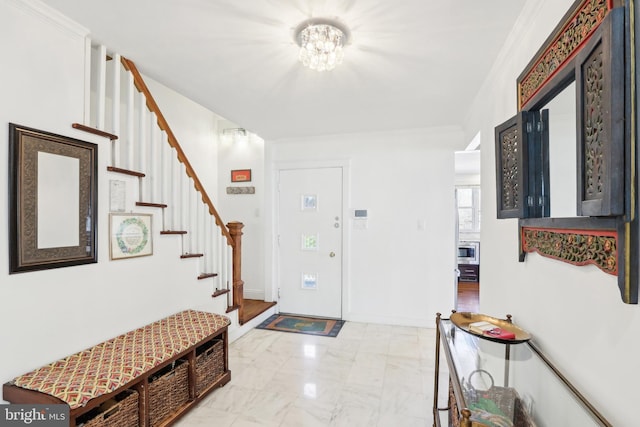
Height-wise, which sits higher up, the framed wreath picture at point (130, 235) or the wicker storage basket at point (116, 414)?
the framed wreath picture at point (130, 235)

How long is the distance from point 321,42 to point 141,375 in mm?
2201

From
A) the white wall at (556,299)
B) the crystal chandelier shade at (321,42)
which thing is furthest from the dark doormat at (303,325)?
the crystal chandelier shade at (321,42)

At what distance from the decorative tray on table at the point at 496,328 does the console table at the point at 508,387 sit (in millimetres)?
40

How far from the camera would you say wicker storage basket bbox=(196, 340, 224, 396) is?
7.54 feet

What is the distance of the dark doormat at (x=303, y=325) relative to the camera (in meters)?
3.72

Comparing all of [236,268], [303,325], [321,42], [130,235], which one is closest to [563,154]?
[321,42]

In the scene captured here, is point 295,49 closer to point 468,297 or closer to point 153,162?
point 153,162

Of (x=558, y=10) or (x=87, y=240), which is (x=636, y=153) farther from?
(x=87, y=240)

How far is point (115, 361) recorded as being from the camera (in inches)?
69.6

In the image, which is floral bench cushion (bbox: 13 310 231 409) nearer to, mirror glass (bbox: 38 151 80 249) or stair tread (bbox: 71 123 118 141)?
mirror glass (bbox: 38 151 80 249)

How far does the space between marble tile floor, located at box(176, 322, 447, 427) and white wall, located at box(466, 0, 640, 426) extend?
97 centimetres

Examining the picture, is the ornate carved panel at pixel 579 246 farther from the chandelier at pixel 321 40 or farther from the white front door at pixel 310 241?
the white front door at pixel 310 241

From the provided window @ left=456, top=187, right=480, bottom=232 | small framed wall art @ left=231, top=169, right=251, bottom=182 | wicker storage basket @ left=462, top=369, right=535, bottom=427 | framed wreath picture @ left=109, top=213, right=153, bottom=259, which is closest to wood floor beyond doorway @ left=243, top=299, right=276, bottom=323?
framed wreath picture @ left=109, top=213, right=153, bottom=259

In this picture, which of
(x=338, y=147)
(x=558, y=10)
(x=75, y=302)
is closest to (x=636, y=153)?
(x=558, y=10)
